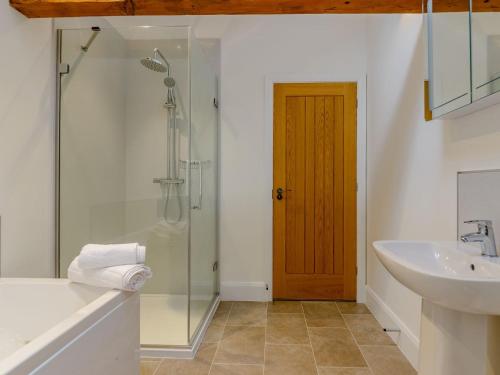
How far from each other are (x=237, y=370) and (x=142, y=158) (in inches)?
60.5

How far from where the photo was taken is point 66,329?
928 mm

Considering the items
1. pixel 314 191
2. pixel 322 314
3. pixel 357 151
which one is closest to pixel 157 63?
pixel 314 191

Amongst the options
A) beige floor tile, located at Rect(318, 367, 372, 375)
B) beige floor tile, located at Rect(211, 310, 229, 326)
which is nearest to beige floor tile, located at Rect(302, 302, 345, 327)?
beige floor tile, located at Rect(318, 367, 372, 375)

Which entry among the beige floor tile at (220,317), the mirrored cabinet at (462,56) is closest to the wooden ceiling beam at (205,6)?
the mirrored cabinet at (462,56)

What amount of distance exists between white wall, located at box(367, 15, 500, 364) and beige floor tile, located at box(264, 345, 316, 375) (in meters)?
0.62

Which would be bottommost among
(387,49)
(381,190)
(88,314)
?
(88,314)

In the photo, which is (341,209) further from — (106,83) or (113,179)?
(106,83)

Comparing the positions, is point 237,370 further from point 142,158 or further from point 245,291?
point 142,158

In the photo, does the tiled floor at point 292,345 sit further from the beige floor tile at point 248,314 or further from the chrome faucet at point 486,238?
the chrome faucet at point 486,238

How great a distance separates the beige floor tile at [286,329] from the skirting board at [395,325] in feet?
1.95

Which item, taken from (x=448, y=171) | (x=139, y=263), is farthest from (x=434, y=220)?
(x=139, y=263)

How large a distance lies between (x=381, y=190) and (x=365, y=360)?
124 cm

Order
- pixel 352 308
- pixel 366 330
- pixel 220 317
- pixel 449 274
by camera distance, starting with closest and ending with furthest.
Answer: pixel 449 274
pixel 366 330
pixel 220 317
pixel 352 308

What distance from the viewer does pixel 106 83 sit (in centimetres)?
224
